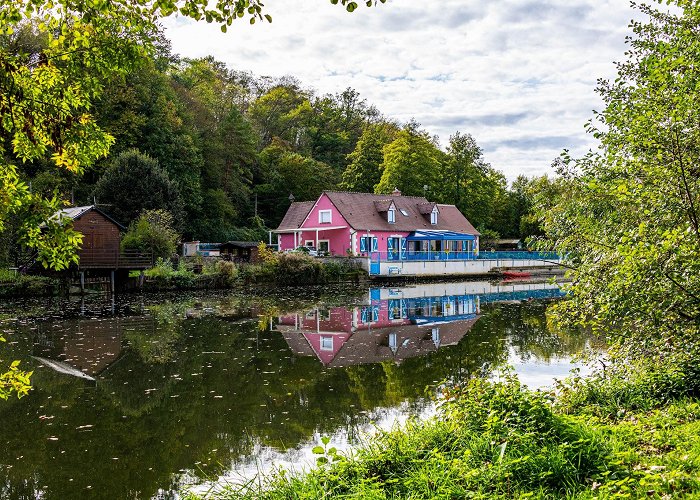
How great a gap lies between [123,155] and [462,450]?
127 ft

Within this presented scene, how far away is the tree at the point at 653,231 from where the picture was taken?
5.96m

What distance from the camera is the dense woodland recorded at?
39.7 meters

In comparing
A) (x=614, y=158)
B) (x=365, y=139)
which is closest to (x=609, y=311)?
(x=614, y=158)

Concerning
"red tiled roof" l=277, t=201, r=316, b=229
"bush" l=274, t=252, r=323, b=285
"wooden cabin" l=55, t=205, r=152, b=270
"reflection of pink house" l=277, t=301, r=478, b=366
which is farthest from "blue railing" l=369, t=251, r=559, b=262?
"reflection of pink house" l=277, t=301, r=478, b=366

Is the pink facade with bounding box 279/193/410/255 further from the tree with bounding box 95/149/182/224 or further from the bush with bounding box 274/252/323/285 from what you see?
the tree with bounding box 95/149/182/224

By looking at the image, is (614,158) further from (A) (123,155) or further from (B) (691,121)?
(A) (123,155)

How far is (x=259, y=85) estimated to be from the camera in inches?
2766

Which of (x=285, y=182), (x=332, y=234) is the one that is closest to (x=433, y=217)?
(x=332, y=234)

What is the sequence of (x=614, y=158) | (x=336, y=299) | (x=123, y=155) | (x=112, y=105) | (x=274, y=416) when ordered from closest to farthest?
(x=614, y=158) < (x=274, y=416) < (x=336, y=299) < (x=123, y=155) < (x=112, y=105)

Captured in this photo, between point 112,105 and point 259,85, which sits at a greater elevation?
point 259,85

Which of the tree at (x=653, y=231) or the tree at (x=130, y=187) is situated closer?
the tree at (x=653, y=231)

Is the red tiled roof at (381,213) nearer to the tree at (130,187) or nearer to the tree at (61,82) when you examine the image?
the tree at (130,187)

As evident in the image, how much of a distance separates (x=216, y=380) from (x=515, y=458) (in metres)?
7.47

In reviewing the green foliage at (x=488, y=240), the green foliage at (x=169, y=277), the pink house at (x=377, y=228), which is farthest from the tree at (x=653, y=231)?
the green foliage at (x=488, y=240)
